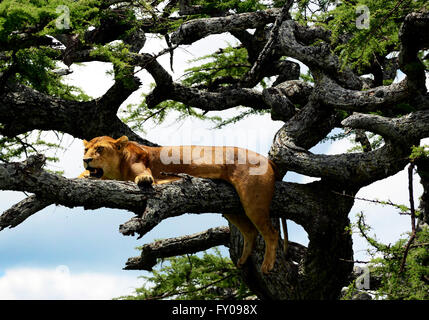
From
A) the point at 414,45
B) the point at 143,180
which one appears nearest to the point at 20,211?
the point at 143,180

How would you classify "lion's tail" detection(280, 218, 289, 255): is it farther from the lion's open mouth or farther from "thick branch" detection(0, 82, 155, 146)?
the lion's open mouth

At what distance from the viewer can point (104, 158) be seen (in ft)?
20.9

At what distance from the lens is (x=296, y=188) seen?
7.49 metres

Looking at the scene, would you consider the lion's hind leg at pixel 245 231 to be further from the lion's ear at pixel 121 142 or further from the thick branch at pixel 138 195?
the lion's ear at pixel 121 142

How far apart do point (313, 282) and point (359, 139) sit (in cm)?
230

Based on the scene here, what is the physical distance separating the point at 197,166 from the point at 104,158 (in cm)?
106

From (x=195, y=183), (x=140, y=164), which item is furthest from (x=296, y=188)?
(x=140, y=164)

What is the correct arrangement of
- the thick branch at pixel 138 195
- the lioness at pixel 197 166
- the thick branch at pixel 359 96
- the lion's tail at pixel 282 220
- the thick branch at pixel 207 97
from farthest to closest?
the thick branch at pixel 207 97, the lion's tail at pixel 282 220, the thick branch at pixel 359 96, the lioness at pixel 197 166, the thick branch at pixel 138 195

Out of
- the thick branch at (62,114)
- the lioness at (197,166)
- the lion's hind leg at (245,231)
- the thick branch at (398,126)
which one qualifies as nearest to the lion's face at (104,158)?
the lioness at (197,166)

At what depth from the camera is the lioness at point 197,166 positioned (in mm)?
6434

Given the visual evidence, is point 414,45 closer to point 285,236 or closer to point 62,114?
point 285,236

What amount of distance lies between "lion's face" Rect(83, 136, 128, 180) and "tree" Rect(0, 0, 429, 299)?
0.43 metres

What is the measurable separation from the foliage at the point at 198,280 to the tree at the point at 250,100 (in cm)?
67

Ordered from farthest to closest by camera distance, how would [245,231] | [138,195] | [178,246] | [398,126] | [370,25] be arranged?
[178,246], [245,231], [370,25], [398,126], [138,195]
